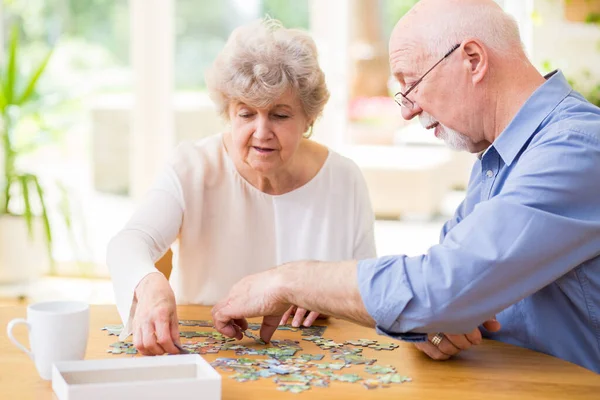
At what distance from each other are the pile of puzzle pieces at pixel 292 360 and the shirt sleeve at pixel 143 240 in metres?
0.09

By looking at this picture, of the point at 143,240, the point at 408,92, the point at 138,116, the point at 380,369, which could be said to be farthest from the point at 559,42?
the point at 380,369

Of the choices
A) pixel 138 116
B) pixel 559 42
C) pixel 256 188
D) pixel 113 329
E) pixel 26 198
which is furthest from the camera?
pixel 138 116

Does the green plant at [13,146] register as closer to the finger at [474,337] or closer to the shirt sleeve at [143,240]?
the shirt sleeve at [143,240]

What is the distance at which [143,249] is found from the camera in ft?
7.32

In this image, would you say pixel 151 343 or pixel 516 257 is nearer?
pixel 516 257

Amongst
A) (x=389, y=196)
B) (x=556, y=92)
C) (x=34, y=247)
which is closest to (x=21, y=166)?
(x=34, y=247)

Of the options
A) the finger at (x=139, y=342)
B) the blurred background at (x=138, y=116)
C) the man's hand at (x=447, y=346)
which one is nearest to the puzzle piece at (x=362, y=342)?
the man's hand at (x=447, y=346)

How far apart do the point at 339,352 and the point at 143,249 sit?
2.27 ft

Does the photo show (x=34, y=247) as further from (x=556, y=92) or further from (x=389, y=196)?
(x=556, y=92)

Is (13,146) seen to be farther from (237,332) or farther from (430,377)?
(430,377)

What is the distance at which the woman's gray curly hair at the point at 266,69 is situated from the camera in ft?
7.85

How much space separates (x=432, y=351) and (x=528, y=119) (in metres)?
0.59

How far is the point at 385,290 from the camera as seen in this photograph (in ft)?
5.46

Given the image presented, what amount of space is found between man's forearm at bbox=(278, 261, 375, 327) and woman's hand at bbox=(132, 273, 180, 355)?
27cm
